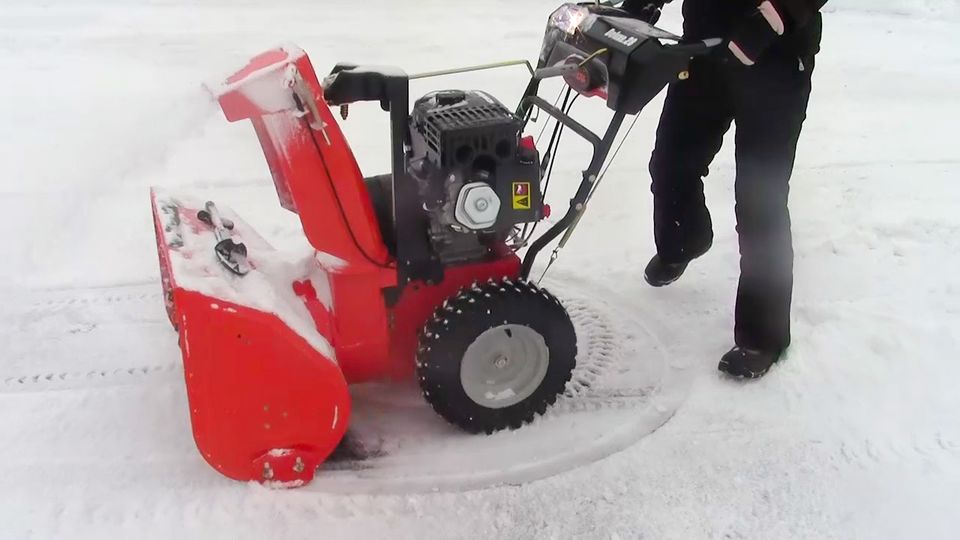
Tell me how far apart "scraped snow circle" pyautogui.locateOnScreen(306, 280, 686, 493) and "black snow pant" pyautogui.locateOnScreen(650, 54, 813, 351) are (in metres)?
0.38

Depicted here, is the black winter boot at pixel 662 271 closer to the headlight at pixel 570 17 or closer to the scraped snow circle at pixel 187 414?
the scraped snow circle at pixel 187 414

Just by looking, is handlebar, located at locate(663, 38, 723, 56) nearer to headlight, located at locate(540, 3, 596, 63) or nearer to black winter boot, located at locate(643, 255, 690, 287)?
headlight, located at locate(540, 3, 596, 63)

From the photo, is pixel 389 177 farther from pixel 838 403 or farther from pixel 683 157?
pixel 838 403

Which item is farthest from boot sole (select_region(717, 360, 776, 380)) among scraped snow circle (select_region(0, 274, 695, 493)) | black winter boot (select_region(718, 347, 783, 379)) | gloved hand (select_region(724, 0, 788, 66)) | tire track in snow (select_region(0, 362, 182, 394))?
tire track in snow (select_region(0, 362, 182, 394))

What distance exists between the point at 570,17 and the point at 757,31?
54 centimetres

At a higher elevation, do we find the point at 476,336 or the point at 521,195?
the point at 521,195

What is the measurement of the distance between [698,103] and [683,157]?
0.23 meters

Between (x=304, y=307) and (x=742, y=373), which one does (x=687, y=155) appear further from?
(x=304, y=307)

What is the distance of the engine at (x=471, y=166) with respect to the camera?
2.15 m

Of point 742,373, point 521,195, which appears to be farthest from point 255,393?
point 742,373

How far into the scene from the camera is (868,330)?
9.85 feet

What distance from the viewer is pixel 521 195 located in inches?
88.3

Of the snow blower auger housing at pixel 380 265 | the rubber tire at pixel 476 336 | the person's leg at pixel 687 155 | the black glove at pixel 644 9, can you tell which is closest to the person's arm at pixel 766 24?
the snow blower auger housing at pixel 380 265

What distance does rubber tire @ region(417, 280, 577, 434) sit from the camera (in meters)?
2.28
